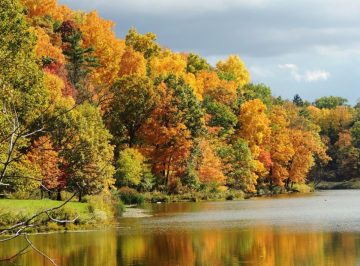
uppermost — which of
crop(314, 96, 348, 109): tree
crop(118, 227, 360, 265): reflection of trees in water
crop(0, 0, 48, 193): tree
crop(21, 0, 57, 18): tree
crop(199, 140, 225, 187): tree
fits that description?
crop(21, 0, 57, 18): tree

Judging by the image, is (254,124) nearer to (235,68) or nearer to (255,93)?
(255,93)

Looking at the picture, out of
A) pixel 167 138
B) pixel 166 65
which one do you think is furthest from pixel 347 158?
pixel 167 138

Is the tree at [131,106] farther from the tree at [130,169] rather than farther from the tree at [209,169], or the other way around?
the tree at [209,169]

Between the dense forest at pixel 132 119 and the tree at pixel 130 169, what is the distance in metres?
0.12

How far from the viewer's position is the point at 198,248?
30156 millimetres

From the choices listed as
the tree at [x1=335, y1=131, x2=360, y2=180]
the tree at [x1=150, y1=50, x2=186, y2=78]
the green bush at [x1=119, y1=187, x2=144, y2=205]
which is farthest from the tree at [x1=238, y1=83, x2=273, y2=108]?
the green bush at [x1=119, y1=187, x2=144, y2=205]

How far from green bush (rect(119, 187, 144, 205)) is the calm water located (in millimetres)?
17693

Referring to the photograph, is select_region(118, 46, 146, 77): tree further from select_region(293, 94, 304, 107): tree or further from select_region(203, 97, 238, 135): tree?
select_region(293, 94, 304, 107): tree

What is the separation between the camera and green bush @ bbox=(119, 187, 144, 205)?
6369cm

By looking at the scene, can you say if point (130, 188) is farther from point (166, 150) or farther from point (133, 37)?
point (133, 37)

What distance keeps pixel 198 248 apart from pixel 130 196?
3440cm

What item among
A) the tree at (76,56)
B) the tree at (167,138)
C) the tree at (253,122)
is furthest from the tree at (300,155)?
the tree at (76,56)

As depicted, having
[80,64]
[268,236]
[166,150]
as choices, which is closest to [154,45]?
[80,64]

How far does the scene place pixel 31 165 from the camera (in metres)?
42.1
